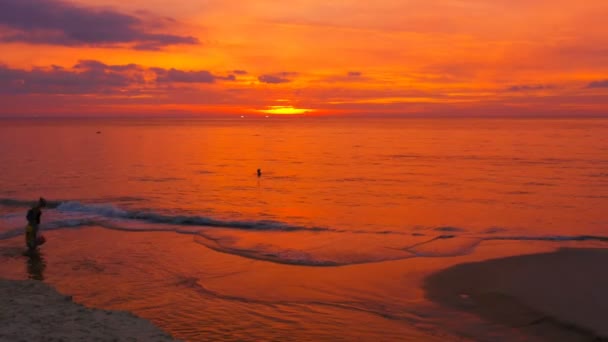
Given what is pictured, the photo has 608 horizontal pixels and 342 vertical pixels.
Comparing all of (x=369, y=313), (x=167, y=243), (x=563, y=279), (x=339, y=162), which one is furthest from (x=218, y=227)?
(x=339, y=162)

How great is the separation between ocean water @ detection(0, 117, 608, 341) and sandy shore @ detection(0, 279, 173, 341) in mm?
1302

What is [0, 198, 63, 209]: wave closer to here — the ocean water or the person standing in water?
the ocean water

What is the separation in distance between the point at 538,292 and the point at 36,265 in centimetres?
1515

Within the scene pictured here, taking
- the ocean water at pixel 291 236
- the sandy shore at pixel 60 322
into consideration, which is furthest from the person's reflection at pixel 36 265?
the sandy shore at pixel 60 322

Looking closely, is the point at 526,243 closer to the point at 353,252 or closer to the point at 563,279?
the point at 563,279

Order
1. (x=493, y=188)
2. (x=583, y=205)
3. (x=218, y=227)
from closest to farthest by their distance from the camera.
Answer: (x=218, y=227) → (x=583, y=205) → (x=493, y=188)

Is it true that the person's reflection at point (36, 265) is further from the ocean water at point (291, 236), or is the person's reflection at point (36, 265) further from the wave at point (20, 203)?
the wave at point (20, 203)

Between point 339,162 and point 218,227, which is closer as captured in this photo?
point 218,227

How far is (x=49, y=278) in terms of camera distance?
49.8 feet

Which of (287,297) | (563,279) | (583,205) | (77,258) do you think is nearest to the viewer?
(287,297)

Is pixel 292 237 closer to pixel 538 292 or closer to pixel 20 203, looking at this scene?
pixel 538 292

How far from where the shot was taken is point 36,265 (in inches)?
653

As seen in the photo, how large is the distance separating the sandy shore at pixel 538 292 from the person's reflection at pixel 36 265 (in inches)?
451

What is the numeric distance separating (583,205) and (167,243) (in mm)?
22126
